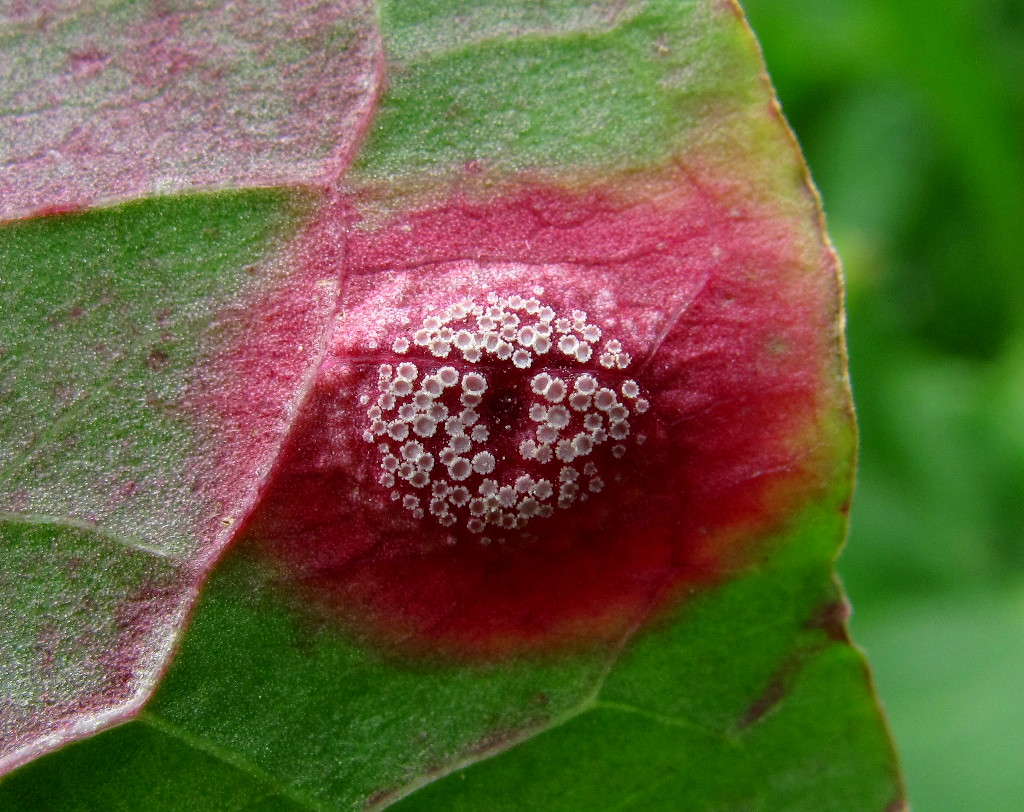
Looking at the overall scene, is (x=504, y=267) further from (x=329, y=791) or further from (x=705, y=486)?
(x=329, y=791)

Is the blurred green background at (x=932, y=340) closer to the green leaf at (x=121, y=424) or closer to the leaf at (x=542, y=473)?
the leaf at (x=542, y=473)

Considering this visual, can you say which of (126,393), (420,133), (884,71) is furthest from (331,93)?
(884,71)

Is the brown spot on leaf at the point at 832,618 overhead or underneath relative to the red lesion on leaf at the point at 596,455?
underneath

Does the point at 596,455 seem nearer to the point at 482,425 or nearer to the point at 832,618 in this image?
the point at 482,425

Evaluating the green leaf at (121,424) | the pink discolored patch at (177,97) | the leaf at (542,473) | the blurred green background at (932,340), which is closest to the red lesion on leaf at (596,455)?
the leaf at (542,473)

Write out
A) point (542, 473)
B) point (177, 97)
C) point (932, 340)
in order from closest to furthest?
point (542, 473) < point (177, 97) < point (932, 340)

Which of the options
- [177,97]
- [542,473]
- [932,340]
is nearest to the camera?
[542,473]

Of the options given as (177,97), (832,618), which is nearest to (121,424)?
(177,97)
